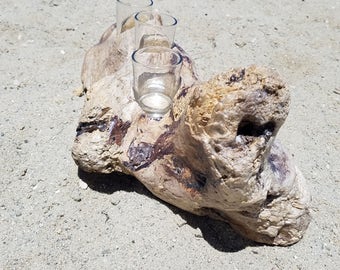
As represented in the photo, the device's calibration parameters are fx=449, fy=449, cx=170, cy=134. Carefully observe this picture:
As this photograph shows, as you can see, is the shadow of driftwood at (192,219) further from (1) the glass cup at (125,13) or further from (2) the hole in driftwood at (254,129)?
(1) the glass cup at (125,13)

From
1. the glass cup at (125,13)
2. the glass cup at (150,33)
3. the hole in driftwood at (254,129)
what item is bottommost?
the glass cup at (125,13)

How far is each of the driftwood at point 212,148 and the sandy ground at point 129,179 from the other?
0.52ft

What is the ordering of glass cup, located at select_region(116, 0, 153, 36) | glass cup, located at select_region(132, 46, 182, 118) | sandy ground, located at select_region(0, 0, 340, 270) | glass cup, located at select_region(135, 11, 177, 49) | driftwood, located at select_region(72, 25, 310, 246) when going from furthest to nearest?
1. glass cup, located at select_region(116, 0, 153, 36)
2. glass cup, located at select_region(135, 11, 177, 49)
3. glass cup, located at select_region(132, 46, 182, 118)
4. sandy ground, located at select_region(0, 0, 340, 270)
5. driftwood, located at select_region(72, 25, 310, 246)

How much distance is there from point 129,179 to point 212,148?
33.8 inches

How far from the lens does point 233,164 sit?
5.55 feet

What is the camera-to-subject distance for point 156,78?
2484 millimetres

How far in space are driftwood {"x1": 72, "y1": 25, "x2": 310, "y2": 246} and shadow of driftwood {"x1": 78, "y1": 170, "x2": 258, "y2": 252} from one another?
6 cm

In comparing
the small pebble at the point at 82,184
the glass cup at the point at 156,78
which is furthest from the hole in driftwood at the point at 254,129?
the small pebble at the point at 82,184

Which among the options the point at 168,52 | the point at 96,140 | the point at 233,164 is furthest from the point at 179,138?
the point at 168,52

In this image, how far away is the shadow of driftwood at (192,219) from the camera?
2212 millimetres

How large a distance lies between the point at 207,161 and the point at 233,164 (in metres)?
0.13

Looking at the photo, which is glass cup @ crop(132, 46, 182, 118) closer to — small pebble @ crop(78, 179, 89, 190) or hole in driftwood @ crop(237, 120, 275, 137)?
small pebble @ crop(78, 179, 89, 190)

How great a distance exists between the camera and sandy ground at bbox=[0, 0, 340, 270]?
7.11ft

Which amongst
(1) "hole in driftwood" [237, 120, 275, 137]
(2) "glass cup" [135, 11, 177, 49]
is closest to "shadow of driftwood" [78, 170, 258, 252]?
(1) "hole in driftwood" [237, 120, 275, 137]
